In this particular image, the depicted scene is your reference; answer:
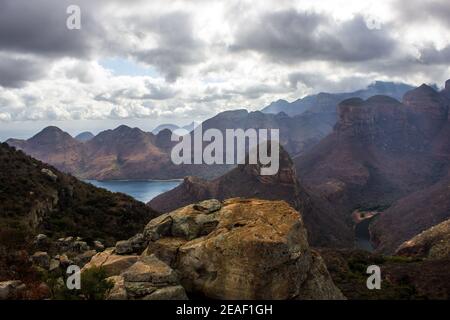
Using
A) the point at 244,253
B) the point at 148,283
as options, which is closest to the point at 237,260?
the point at 244,253

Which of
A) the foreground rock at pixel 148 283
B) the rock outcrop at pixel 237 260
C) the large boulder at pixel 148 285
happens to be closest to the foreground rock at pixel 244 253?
the rock outcrop at pixel 237 260

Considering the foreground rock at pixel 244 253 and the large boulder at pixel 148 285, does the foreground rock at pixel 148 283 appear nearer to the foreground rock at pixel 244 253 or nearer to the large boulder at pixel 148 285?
the large boulder at pixel 148 285

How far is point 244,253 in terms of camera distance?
23219 mm

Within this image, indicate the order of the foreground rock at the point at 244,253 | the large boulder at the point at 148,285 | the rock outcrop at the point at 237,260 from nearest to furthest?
the large boulder at the point at 148,285 < the rock outcrop at the point at 237,260 < the foreground rock at the point at 244,253

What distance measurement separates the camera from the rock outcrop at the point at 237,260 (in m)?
22.7

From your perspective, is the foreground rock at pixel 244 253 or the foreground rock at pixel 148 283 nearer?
the foreground rock at pixel 148 283

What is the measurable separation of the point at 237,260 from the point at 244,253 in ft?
1.70

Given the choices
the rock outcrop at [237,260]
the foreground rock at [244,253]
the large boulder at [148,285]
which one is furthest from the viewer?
the foreground rock at [244,253]

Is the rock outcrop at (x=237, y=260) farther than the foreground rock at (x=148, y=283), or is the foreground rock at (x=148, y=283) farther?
the rock outcrop at (x=237, y=260)

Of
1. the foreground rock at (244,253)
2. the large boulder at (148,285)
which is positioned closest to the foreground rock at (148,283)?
the large boulder at (148,285)

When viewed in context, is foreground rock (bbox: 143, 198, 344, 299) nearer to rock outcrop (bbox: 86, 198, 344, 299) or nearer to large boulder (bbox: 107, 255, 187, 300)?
rock outcrop (bbox: 86, 198, 344, 299)

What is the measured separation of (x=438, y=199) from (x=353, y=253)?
12892 centimetres

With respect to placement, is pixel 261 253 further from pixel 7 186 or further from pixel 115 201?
pixel 115 201
